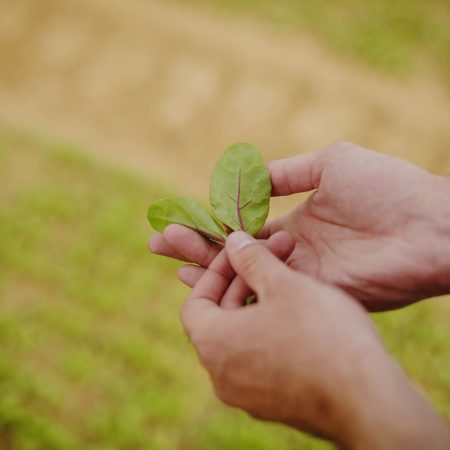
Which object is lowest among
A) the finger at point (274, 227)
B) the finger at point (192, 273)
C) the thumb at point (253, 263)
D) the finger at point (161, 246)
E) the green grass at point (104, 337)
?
the green grass at point (104, 337)

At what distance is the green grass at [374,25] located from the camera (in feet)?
17.2

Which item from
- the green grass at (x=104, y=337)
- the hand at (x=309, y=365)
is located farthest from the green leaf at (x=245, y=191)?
the green grass at (x=104, y=337)

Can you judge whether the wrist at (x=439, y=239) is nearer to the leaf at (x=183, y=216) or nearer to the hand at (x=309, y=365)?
the hand at (x=309, y=365)

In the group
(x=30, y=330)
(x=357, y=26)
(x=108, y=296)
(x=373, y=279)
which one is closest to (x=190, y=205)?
(x=373, y=279)

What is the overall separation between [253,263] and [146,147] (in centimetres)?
333

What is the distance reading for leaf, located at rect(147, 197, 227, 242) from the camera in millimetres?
1948

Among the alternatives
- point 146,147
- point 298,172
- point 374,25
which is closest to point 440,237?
point 298,172

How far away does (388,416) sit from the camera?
124cm

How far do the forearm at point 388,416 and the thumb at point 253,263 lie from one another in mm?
343

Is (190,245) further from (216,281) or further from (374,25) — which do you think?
(374,25)

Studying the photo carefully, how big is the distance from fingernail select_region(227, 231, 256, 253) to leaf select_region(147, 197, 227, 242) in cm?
29

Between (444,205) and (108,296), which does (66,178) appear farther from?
(444,205)

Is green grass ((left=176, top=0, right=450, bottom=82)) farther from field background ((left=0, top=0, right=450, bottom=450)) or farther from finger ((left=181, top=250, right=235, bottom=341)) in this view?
finger ((left=181, top=250, right=235, bottom=341))

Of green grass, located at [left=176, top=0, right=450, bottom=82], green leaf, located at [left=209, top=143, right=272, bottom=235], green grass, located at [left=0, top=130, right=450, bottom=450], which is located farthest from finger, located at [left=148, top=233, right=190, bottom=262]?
green grass, located at [left=176, top=0, right=450, bottom=82]
